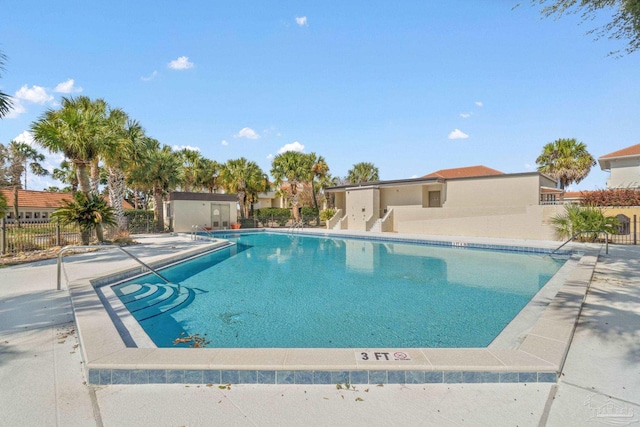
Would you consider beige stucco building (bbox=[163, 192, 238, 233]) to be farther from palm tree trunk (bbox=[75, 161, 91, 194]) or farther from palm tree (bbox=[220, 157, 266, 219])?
palm tree trunk (bbox=[75, 161, 91, 194])

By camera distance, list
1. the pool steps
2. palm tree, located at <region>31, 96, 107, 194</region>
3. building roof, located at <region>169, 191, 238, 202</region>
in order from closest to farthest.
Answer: the pool steps < palm tree, located at <region>31, 96, 107, 194</region> < building roof, located at <region>169, 191, 238, 202</region>

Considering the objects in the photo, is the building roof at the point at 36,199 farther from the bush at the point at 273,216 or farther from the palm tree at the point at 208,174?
the bush at the point at 273,216

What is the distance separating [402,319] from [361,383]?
289 centimetres

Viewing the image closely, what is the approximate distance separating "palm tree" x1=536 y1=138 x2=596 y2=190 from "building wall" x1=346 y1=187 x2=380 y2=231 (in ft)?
58.5

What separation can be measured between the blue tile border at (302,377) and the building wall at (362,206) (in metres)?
19.8

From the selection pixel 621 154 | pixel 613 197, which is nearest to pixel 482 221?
pixel 613 197

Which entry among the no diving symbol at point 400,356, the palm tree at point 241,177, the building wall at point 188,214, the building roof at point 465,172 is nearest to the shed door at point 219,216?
the building wall at point 188,214

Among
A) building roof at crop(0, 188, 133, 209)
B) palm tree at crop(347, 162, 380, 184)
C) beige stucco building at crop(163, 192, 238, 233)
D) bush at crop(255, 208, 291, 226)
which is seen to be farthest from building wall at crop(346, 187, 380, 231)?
building roof at crop(0, 188, 133, 209)

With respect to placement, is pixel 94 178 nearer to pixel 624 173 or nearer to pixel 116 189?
pixel 116 189

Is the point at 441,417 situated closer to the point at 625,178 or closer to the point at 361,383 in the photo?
the point at 361,383

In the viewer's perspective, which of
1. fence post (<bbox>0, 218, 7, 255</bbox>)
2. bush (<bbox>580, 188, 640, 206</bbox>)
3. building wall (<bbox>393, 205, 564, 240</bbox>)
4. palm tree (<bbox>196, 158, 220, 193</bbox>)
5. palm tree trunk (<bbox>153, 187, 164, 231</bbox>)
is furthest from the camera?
palm tree (<bbox>196, 158, 220, 193</bbox>)

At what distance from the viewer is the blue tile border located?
9.36ft

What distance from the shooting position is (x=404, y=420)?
2.34 m

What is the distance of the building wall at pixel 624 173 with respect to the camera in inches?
746
